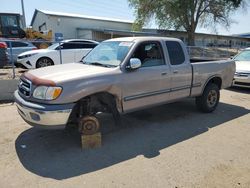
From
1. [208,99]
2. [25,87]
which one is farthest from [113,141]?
[208,99]

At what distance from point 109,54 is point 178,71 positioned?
1.58m

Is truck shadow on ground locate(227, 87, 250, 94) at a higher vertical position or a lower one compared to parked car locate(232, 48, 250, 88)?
lower

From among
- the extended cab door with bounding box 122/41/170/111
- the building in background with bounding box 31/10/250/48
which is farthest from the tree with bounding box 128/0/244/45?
the extended cab door with bounding box 122/41/170/111

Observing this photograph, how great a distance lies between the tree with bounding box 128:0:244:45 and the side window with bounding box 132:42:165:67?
91.6 ft

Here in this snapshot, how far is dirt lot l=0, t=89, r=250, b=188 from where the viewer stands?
343 cm

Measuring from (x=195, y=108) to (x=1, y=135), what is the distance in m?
4.82

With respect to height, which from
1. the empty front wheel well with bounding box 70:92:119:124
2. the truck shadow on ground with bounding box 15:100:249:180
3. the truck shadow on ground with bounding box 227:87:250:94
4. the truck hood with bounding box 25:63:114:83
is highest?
the truck hood with bounding box 25:63:114:83

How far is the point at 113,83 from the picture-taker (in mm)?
4387

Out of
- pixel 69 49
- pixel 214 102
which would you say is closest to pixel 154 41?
pixel 214 102

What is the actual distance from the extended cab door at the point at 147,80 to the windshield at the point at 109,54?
0.24m

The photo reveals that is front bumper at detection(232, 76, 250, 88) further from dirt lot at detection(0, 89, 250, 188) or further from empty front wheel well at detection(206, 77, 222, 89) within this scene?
dirt lot at detection(0, 89, 250, 188)

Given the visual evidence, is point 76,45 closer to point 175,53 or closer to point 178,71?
point 175,53

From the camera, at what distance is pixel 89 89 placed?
411 centimetres

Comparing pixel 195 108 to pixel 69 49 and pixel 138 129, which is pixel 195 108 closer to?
pixel 138 129
